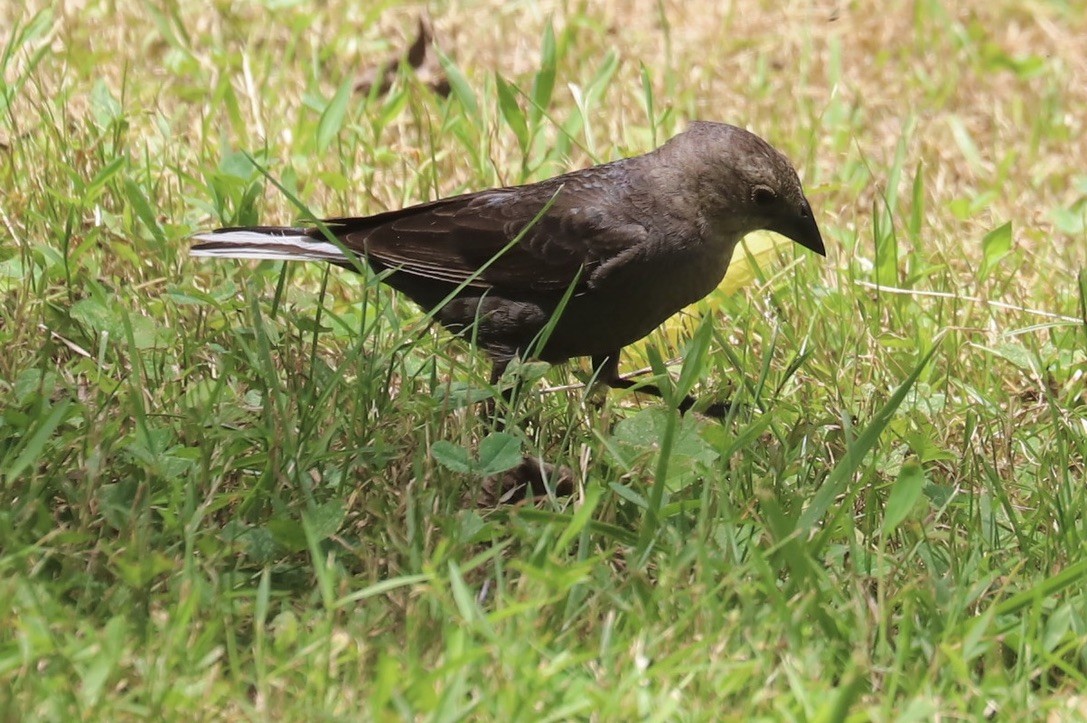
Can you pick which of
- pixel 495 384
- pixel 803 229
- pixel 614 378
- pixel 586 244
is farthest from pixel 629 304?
pixel 803 229

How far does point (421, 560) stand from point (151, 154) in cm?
293

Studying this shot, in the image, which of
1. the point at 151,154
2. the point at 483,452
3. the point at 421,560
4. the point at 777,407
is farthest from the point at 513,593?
the point at 151,154

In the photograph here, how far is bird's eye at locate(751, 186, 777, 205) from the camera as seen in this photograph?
4.40 metres

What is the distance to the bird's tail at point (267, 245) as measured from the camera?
4.37 m

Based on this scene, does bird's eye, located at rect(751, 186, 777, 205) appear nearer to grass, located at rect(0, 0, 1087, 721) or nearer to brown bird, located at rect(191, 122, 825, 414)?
brown bird, located at rect(191, 122, 825, 414)

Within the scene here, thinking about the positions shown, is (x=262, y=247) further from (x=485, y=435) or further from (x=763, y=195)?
(x=763, y=195)

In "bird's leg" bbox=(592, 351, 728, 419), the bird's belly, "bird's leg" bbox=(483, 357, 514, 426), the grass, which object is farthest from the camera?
"bird's leg" bbox=(592, 351, 728, 419)

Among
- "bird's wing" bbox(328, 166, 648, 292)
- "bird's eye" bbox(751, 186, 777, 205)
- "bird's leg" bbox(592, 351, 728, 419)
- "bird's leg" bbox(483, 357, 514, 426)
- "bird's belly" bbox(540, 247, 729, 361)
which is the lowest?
"bird's leg" bbox(592, 351, 728, 419)

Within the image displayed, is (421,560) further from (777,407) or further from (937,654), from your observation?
(777,407)

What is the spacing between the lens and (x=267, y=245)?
4410 mm

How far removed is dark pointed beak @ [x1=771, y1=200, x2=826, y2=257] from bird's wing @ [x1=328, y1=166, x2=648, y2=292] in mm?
492

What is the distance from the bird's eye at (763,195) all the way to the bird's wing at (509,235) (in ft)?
1.17

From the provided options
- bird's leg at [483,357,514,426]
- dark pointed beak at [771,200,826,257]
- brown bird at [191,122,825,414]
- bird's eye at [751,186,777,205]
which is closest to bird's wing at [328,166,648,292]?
brown bird at [191,122,825,414]

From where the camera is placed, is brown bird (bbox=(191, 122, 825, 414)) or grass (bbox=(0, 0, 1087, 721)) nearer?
grass (bbox=(0, 0, 1087, 721))
